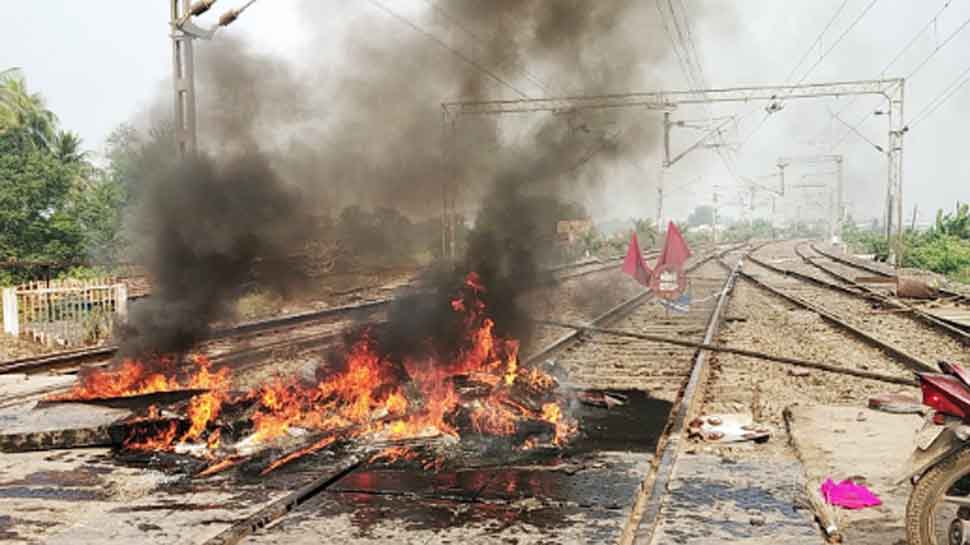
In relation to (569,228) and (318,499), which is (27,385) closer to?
(318,499)

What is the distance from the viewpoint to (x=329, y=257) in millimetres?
21516

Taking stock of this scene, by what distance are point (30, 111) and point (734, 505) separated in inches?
1578

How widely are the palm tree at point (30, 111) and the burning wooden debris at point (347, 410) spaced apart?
30.4 meters

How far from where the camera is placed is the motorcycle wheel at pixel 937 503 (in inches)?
168

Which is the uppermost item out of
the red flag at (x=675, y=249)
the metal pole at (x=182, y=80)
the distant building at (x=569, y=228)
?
the metal pole at (x=182, y=80)

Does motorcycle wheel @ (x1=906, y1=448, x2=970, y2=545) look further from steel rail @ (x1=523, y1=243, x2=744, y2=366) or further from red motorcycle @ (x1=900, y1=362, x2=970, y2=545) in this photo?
steel rail @ (x1=523, y1=243, x2=744, y2=366)

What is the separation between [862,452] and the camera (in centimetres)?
670

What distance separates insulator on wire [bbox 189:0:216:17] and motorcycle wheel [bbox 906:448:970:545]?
14.4m

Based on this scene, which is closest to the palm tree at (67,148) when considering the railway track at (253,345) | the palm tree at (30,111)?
the palm tree at (30,111)

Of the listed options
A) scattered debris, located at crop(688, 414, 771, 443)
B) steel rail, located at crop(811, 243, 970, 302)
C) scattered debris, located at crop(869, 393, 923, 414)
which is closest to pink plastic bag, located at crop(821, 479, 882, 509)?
scattered debris, located at crop(688, 414, 771, 443)

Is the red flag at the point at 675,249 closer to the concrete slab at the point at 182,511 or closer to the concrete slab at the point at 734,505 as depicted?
the concrete slab at the point at 734,505

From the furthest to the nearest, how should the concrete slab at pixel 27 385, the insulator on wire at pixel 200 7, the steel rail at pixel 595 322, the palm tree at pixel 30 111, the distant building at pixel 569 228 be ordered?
the palm tree at pixel 30 111 → the distant building at pixel 569 228 → the insulator on wire at pixel 200 7 → the steel rail at pixel 595 322 → the concrete slab at pixel 27 385

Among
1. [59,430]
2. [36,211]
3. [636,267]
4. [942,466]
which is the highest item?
[36,211]

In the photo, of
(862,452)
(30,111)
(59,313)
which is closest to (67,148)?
(30,111)
